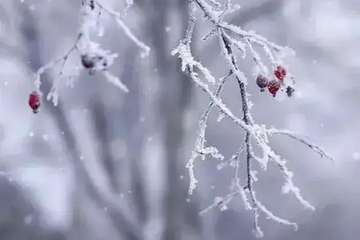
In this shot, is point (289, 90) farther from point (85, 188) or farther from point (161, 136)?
point (85, 188)

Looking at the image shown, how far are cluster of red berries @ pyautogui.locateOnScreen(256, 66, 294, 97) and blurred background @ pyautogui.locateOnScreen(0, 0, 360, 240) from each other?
2360mm

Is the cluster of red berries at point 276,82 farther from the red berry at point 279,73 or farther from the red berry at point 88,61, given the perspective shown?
the red berry at point 88,61

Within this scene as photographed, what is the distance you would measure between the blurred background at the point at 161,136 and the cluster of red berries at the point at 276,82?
236 centimetres

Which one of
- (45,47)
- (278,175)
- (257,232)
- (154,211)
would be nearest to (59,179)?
(154,211)

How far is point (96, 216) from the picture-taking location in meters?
3.68

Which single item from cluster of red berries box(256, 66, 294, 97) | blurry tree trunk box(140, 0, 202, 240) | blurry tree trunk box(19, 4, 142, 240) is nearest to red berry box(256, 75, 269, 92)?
cluster of red berries box(256, 66, 294, 97)

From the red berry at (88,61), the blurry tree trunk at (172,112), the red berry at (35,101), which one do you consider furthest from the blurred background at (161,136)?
the red berry at (88,61)

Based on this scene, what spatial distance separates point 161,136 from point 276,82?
2.72 meters

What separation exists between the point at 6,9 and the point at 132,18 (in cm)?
57

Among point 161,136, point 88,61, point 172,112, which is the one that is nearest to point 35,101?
point 88,61

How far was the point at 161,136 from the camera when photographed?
360cm

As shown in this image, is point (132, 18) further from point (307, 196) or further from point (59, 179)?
point (307, 196)

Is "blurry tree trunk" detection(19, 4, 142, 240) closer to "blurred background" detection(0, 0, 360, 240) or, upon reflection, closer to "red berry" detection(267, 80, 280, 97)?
"blurred background" detection(0, 0, 360, 240)

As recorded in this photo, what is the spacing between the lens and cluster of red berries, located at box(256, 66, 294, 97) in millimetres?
872
